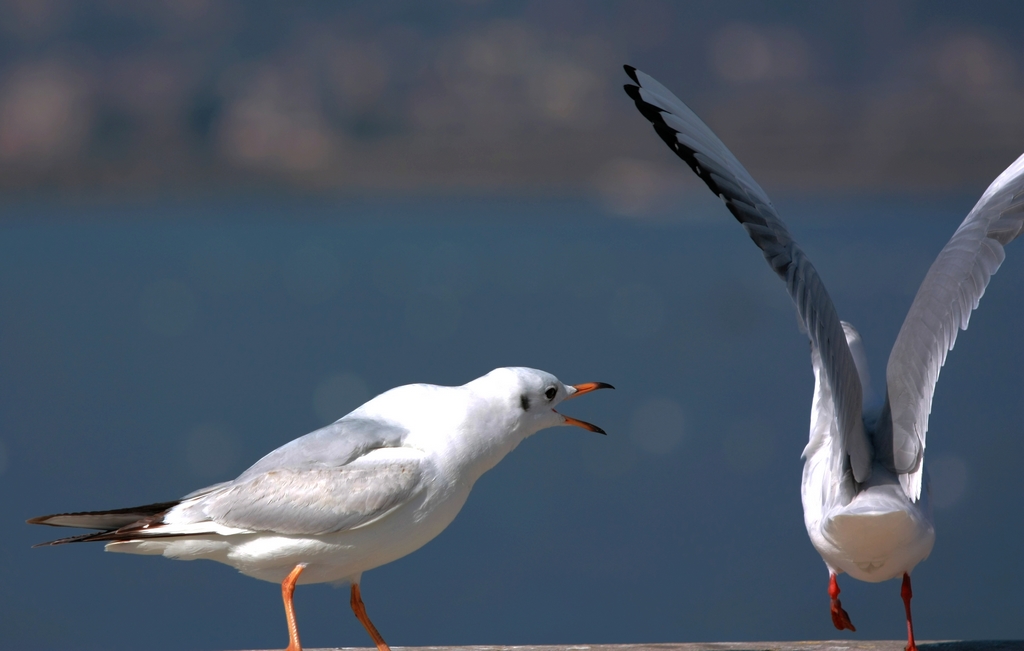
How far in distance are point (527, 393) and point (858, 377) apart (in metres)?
0.69

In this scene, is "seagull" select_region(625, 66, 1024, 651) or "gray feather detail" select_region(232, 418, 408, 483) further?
"seagull" select_region(625, 66, 1024, 651)

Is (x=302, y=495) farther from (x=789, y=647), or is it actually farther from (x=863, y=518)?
(x=789, y=647)

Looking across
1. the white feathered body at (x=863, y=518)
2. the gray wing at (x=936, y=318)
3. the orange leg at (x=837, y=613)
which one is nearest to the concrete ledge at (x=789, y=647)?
the orange leg at (x=837, y=613)

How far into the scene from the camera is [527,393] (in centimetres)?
197

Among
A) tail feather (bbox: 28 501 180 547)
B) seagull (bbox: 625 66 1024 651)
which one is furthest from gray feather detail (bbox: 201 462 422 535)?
seagull (bbox: 625 66 1024 651)

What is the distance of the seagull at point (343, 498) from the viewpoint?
1.83m

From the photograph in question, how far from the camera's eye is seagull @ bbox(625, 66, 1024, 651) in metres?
2.03

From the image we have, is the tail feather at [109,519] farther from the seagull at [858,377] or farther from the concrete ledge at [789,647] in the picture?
the seagull at [858,377]

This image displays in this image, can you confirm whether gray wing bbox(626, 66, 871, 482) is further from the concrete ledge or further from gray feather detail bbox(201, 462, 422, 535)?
gray feather detail bbox(201, 462, 422, 535)

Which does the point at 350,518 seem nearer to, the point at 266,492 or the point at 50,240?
the point at 266,492

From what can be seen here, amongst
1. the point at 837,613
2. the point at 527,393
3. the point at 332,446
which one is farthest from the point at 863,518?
the point at 332,446

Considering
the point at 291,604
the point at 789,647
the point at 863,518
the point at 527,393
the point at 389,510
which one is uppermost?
the point at 527,393

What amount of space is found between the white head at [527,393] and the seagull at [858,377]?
0.46 metres

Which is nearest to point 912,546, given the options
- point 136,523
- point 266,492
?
point 266,492
